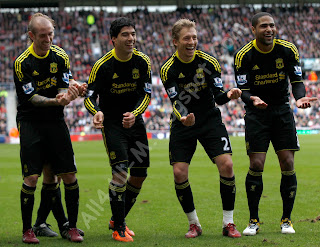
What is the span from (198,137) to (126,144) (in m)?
0.96

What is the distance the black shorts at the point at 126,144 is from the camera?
6.77 metres

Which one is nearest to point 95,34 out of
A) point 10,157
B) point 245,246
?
point 10,157

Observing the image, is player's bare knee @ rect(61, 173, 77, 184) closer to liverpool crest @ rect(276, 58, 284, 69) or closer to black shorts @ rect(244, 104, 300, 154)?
black shorts @ rect(244, 104, 300, 154)

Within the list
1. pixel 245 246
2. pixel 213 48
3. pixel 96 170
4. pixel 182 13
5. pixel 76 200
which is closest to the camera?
pixel 245 246

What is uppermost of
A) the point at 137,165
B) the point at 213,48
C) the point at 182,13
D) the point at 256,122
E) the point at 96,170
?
the point at 182,13

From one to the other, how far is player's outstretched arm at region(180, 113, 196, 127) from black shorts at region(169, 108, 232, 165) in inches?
13.4

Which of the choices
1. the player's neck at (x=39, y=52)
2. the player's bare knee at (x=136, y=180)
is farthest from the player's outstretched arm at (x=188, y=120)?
the player's neck at (x=39, y=52)

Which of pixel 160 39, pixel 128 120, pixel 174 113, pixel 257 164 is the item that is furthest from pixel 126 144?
pixel 160 39

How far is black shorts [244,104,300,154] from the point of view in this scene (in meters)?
6.80

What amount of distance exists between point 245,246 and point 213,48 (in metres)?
40.2

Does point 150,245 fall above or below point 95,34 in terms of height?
below

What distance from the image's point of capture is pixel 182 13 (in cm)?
5069

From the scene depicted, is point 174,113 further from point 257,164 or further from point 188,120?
point 257,164

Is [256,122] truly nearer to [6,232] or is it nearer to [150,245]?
[150,245]
